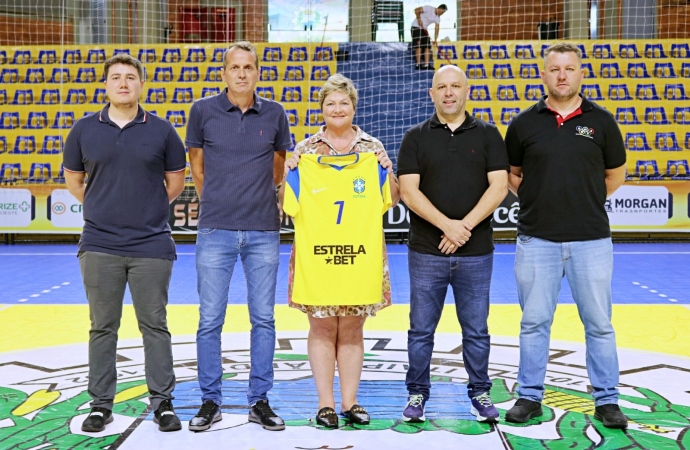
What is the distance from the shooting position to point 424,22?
16.9m

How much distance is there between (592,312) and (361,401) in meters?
1.31

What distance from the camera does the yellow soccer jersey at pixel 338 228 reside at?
11.6ft

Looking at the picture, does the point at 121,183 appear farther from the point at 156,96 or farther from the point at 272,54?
the point at 272,54

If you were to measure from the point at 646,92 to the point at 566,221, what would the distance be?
1393 centimetres

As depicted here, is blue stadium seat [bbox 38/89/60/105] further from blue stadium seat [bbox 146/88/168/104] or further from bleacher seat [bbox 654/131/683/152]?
bleacher seat [bbox 654/131/683/152]

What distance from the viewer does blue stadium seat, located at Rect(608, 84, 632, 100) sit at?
52.4 ft

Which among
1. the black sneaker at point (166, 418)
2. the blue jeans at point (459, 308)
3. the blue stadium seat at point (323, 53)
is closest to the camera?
the black sneaker at point (166, 418)

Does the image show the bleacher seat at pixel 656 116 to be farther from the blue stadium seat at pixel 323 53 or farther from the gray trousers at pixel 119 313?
the gray trousers at pixel 119 313

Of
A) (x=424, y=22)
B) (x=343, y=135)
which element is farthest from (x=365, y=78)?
(x=343, y=135)

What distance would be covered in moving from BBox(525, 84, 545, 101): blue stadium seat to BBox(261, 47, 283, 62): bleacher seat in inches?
228

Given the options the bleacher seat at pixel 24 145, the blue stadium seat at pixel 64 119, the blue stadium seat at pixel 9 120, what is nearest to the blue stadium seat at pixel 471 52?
the blue stadium seat at pixel 64 119

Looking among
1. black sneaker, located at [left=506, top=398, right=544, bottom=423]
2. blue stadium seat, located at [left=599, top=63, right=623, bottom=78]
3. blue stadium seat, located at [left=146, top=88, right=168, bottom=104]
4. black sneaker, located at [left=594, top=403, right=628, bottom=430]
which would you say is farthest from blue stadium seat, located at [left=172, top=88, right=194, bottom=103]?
black sneaker, located at [left=594, top=403, right=628, bottom=430]

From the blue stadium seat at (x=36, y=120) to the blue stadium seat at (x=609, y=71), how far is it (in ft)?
41.5

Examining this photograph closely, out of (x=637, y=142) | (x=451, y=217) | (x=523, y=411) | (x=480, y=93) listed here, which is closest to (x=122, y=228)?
(x=451, y=217)
